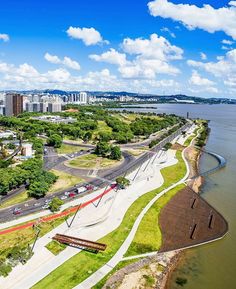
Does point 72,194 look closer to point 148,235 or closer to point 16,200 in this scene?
point 16,200

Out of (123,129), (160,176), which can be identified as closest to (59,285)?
(160,176)

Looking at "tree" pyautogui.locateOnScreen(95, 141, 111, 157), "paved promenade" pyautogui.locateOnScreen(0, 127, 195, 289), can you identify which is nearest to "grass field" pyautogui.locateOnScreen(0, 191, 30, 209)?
"paved promenade" pyautogui.locateOnScreen(0, 127, 195, 289)

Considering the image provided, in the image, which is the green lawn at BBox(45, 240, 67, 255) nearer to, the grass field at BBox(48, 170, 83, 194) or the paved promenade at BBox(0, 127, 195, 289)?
the paved promenade at BBox(0, 127, 195, 289)

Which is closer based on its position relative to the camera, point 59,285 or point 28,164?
point 59,285

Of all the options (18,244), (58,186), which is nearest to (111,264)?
(18,244)

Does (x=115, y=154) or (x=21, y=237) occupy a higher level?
(x=115, y=154)

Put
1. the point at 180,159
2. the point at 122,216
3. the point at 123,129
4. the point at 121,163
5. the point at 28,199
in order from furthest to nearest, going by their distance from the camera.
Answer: the point at 123,129, the point at 180,159, the point at 121,163, the point at 28,199, the point at 122,216

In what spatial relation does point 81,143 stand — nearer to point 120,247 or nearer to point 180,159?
point 180,159
